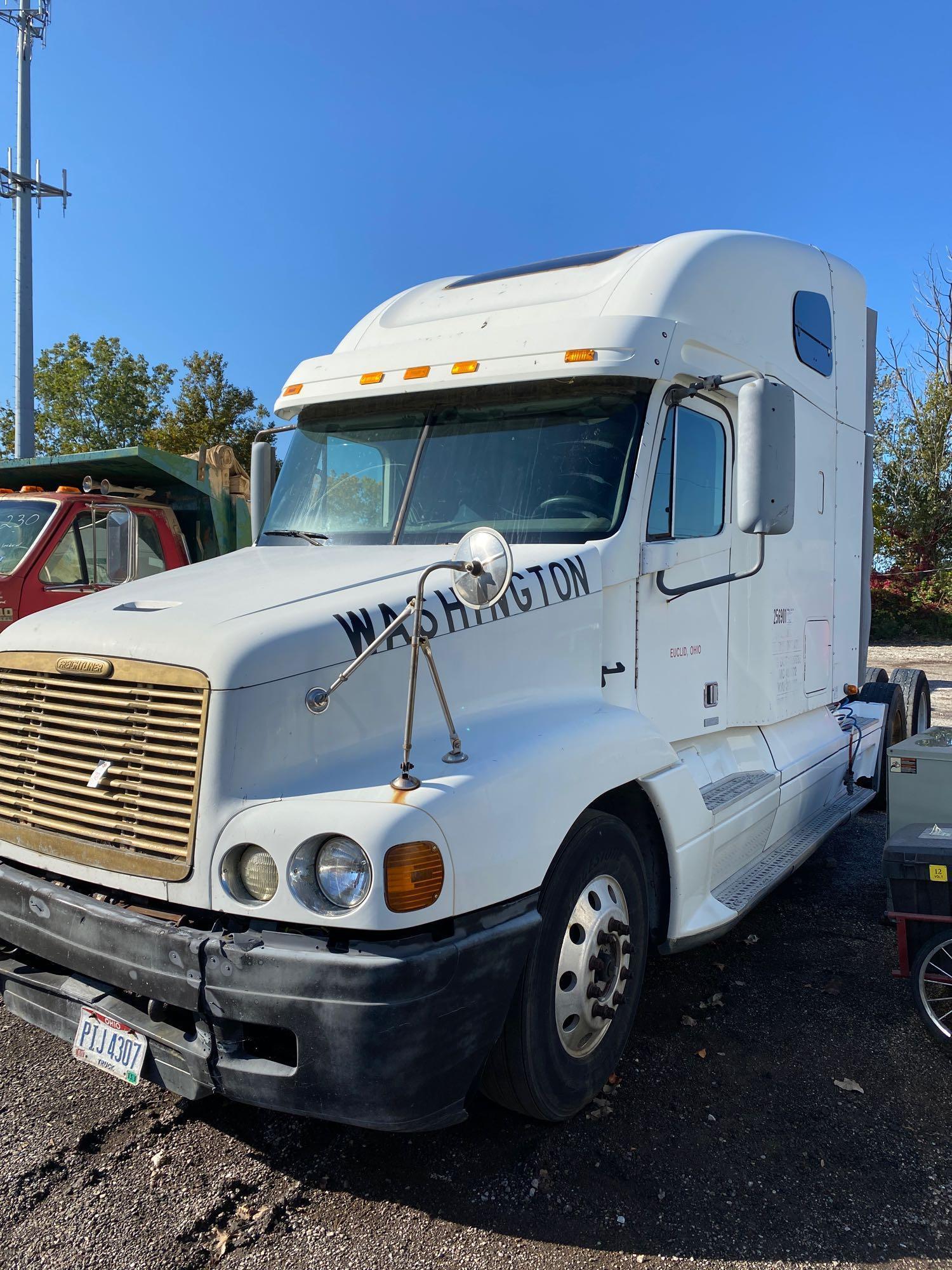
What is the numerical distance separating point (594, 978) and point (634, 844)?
0.50 m

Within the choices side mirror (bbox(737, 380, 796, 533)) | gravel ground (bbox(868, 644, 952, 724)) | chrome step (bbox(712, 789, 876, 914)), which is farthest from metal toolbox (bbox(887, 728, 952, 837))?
gravel ground (bbox(868, 644, 952, 724))

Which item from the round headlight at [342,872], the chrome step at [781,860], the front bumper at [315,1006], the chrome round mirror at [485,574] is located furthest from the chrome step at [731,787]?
the round headlight at [342,872]

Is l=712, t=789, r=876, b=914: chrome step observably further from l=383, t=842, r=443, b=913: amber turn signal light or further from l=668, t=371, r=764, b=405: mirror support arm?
l=668, t=371, r=764, b=405: mirror support arm

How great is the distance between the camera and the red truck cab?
26.4 ft

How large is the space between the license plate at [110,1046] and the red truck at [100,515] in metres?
4.96

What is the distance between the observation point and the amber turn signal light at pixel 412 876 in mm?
2348

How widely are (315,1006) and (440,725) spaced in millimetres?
897

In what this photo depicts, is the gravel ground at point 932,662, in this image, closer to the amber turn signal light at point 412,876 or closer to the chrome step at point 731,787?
the chrome step at point 731,787

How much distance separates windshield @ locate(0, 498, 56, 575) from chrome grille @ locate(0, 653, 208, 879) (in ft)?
18.5

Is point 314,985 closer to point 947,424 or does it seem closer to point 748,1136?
point 748,1136

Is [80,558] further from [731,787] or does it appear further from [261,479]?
[731,787]

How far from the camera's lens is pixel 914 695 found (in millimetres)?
8047

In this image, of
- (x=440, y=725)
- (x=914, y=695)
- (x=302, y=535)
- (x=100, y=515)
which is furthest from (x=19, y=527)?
(x=914, y=695)

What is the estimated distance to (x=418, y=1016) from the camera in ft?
7.77
